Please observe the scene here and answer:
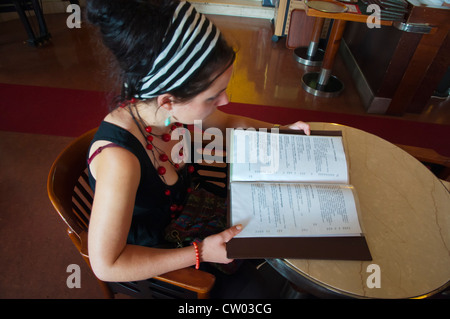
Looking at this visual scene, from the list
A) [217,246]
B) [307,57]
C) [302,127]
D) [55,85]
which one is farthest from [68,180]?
[307,57]

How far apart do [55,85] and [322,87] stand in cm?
255

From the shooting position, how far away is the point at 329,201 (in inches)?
32.7

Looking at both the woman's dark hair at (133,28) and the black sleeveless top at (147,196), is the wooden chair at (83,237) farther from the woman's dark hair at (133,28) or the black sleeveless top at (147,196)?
the woman's dark hair at (133,28)

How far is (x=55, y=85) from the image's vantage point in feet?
8.83

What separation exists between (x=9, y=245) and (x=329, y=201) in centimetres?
161

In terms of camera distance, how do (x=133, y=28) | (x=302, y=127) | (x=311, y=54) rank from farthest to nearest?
(x=311, y=54) → (x=302, y=127) → (x=133, y=28)

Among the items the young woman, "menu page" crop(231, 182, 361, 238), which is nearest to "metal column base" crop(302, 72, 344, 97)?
"menu page" crop(231, 182, 361, 238)

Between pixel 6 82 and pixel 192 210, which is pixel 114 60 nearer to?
pixel 192 210

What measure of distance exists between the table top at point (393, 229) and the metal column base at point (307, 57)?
7.57 ft

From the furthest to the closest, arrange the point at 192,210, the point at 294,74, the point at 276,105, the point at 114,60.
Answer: the point at 294,74 → the point at 276,105 → the point at 192,210 → the point at 114,60
